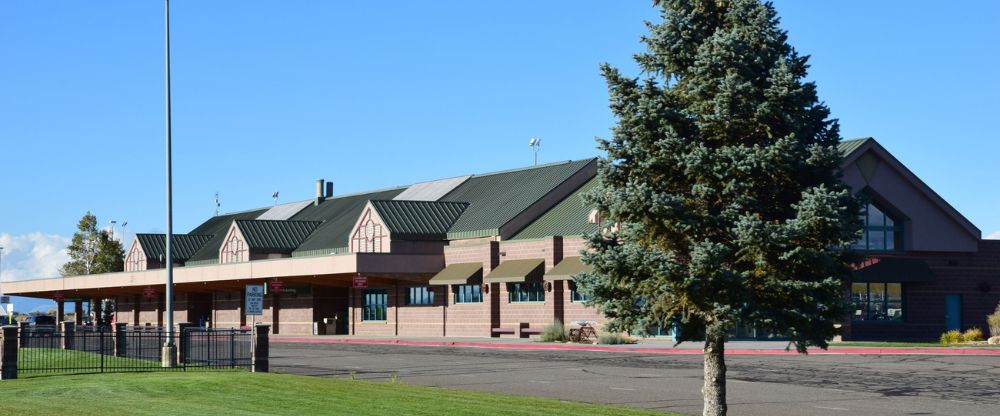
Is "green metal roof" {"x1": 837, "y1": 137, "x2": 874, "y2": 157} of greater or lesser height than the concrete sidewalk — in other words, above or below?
above

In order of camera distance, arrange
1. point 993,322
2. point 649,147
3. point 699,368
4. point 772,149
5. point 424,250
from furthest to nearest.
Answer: point 424,250, point 993,322, point 699,368, point 649,147, point 772,149

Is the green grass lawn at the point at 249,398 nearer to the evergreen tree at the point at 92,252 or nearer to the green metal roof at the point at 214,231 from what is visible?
the green metal roof at the point at 214,231

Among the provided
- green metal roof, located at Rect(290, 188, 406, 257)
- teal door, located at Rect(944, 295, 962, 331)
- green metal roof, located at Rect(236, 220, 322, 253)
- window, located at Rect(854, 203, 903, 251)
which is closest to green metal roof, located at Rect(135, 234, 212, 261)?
green metal roof, located at Rect(290, 188, 406, 257)

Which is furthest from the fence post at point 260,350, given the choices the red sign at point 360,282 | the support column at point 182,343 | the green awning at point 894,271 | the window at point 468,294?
the red sign at point 360,282

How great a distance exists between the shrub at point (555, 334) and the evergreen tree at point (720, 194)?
107 feet

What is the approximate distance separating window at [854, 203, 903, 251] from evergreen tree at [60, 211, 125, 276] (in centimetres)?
7113

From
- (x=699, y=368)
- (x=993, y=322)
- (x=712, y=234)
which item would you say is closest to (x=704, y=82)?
(x=712, y=234)

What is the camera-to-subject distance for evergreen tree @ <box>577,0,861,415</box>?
15016 mm

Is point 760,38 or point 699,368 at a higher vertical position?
point 760,38

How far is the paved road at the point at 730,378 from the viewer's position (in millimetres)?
20562

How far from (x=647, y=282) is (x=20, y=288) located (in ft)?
310

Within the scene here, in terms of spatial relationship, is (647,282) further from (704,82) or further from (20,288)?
(20,288)

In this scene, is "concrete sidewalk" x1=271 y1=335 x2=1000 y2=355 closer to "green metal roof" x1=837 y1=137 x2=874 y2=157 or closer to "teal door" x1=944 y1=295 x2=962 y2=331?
"green metal roof" x1=837 y1=137 x2=874 y2=157

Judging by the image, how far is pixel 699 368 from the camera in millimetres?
29734
